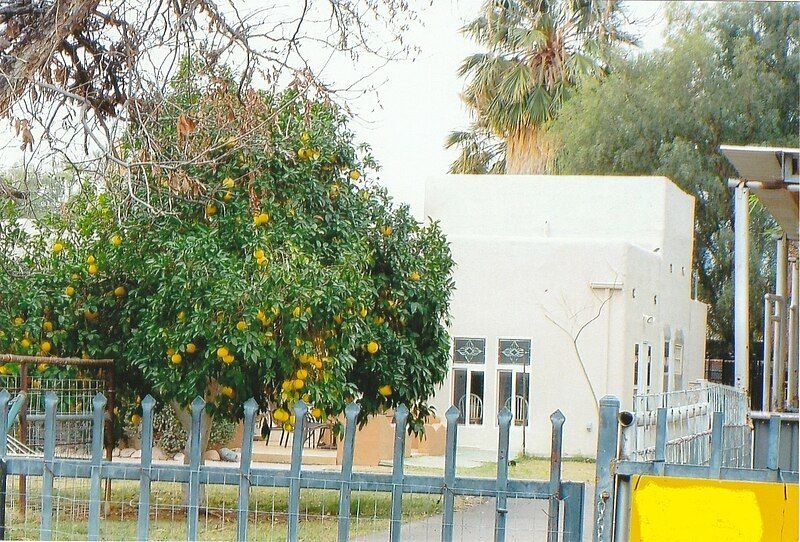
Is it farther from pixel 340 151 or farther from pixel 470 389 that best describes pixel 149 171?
pixel 470 389

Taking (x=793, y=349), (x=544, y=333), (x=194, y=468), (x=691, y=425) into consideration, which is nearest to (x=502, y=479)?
(x=194, y=468)

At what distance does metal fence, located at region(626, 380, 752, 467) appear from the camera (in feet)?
15.6

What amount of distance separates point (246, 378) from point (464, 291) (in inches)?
501

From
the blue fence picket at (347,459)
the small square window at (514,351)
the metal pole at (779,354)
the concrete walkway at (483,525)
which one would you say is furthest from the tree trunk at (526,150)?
the blue fence picket at (347,459)

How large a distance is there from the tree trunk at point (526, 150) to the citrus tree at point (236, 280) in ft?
74.5

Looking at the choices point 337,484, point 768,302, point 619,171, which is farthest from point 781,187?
point 619,171

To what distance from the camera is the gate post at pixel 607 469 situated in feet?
14.5

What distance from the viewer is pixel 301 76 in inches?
307

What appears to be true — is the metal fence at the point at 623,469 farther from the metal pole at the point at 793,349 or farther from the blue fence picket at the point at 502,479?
→ the metal pole at the point at 793,349

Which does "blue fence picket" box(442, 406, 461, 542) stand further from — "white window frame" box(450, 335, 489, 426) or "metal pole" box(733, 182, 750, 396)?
"white window frame" box(450, 335, 489, 426)

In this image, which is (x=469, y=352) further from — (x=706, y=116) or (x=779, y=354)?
(x=706, y=116)

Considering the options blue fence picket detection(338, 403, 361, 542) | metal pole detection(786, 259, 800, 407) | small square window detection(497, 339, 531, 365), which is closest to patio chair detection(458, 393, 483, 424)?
small square window detection(497, 339, 531, 365)

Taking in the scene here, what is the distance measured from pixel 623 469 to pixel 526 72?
29.3 m

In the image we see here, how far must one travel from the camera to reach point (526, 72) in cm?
3275
